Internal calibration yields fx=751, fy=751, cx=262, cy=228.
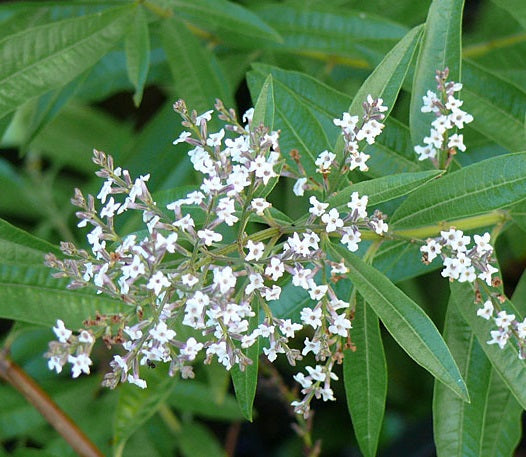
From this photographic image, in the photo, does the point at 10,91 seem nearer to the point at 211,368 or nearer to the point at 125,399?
the point at 125,399

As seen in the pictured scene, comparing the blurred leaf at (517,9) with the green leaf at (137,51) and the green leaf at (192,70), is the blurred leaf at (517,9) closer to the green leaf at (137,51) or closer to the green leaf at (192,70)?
the green leaf at (192,70)

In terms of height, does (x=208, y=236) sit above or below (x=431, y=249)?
below

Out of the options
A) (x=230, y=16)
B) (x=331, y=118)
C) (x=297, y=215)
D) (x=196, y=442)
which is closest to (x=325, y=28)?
(x=230, y=16)

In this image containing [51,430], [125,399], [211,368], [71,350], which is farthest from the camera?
[51,430]

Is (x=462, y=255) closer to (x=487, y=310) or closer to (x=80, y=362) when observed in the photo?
(x=487, y=310)

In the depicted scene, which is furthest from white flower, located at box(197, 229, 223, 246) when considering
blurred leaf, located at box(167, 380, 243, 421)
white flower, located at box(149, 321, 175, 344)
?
blurred leaf, located at box(167, 380, 243, 421)

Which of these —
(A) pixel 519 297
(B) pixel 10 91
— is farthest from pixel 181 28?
(A) pixel 519 297
